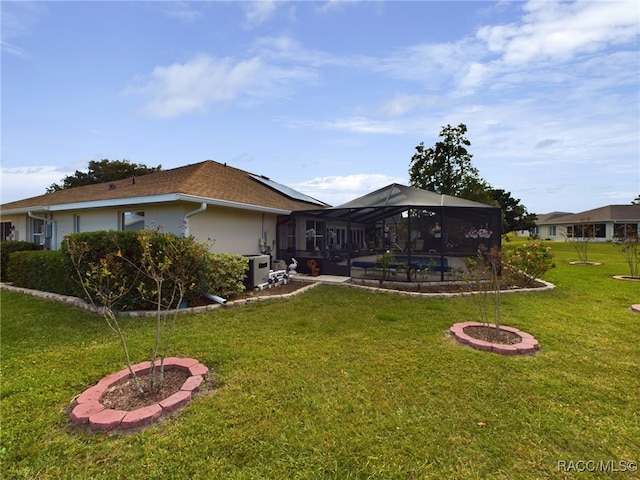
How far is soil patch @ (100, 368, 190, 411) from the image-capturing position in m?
3.17

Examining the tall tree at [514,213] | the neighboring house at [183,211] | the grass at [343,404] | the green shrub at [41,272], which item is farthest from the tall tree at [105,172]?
the tall tree at [514,213]

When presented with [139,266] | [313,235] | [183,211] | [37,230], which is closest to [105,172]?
[37,230]

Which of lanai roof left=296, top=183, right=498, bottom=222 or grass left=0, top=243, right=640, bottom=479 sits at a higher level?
lanai roof left=296, top=183, right=498, bottom=222

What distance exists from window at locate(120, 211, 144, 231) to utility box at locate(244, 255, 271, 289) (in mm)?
3961

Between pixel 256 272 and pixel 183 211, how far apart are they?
284 cm

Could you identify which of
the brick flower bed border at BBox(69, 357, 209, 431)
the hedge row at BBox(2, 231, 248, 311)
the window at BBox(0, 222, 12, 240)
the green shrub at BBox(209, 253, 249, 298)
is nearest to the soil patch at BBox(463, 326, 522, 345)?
the brick flower bed border at BBox(69, 357, 209, 431)

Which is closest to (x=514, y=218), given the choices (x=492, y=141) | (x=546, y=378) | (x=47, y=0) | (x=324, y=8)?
(x=492, y=141)

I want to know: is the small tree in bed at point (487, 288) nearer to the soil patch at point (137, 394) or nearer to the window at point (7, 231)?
the soil patch at point (137, 394)

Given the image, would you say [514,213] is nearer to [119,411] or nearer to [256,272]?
[256,272]

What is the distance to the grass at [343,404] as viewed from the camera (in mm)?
2379

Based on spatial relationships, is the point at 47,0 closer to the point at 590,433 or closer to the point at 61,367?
the point at 61,367

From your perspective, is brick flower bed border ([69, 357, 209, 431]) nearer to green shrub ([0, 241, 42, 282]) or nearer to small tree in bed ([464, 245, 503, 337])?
small tree in bed ([464, 245, 503, 337])

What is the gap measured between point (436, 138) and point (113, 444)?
25.7 meters

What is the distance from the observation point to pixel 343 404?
10.3 feet
